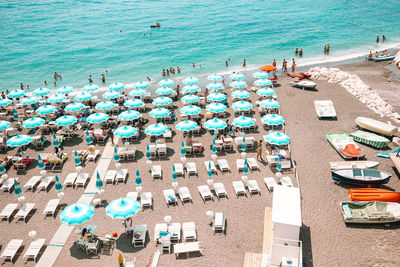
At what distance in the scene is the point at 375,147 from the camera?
62.8 feet

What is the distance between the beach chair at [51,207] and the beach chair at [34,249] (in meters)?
1.85

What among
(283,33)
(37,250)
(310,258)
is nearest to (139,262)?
(37,250)

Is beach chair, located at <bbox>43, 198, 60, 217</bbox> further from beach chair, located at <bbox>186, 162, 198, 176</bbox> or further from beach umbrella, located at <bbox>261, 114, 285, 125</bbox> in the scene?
beach umbrella, located at <bbox>261, 114, 285, 125</bbox>

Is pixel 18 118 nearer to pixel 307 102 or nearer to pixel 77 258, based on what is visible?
pixel 77 258

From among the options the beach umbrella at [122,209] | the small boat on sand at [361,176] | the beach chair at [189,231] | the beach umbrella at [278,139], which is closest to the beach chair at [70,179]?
the beach umbrella at [122,209]

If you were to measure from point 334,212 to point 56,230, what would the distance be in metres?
12.9

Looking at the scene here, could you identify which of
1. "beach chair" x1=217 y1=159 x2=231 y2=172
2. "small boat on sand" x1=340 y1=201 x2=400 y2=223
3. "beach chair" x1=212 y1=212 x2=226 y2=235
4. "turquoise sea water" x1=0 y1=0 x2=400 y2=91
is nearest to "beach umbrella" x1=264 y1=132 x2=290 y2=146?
"beach chair" x1=217 y1=159 x2=231 y2=172

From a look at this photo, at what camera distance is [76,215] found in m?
12.5

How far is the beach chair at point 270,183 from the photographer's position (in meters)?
15.8

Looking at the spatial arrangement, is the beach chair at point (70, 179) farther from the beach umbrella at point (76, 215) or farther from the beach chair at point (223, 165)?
the beach chair at point (223, 165)

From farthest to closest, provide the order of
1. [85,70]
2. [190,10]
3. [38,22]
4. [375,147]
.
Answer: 1. [190,10]
2. [38,22]
3. [85,70]
4. [375,147]

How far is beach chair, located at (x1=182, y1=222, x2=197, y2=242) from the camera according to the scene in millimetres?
12789

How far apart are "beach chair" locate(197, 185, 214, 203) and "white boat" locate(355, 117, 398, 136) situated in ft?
40.7

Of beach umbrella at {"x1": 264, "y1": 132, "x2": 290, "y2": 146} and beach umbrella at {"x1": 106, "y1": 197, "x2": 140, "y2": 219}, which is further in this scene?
beach umbrella at {"x1": 264, "y1": 132, "x2": 290, "y2": 146}
